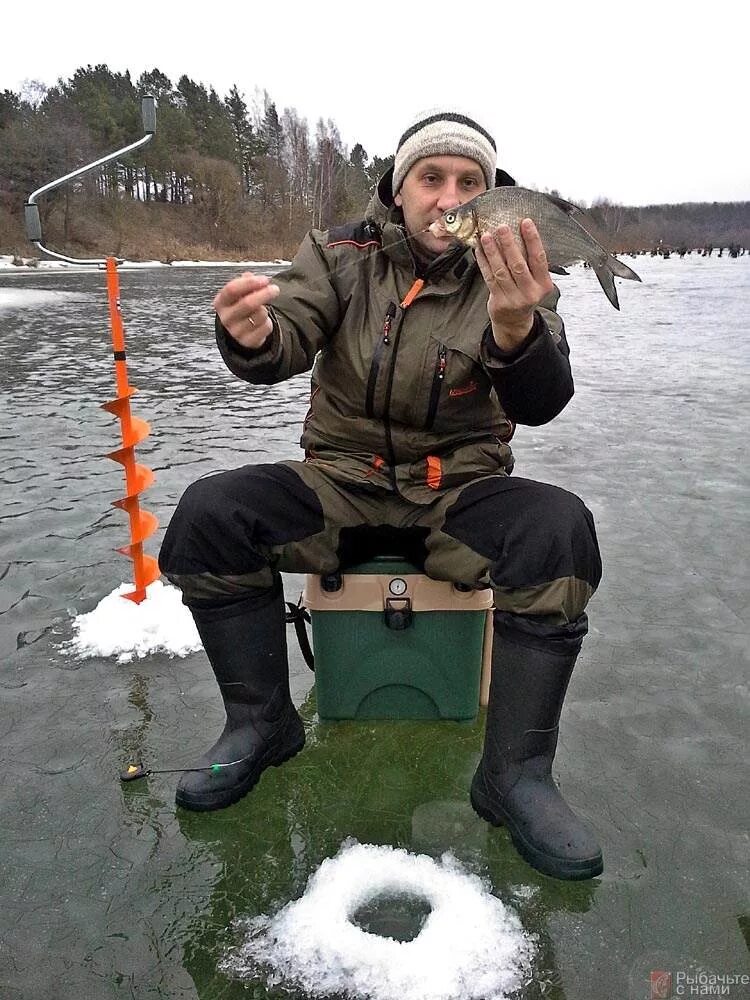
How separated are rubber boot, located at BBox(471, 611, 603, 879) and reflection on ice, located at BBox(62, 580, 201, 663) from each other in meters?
1.39

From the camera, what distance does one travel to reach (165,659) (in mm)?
2955

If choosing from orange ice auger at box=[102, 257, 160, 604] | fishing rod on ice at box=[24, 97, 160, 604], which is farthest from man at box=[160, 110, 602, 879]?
orange ice auger at box=[102, 257, 160, 604]

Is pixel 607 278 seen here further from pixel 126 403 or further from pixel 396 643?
pixel 126 403

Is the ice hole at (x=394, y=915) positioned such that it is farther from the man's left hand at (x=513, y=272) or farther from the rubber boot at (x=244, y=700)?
the man's left hand at (x=513, y=272)

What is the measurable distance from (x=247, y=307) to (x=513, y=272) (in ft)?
2.34

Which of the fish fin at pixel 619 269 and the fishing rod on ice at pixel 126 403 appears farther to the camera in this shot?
the fishing rod on ice at pixel 126 403

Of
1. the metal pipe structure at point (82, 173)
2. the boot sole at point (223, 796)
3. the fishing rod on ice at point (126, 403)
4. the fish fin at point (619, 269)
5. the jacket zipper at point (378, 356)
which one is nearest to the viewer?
the boot sole at point (223, 796)

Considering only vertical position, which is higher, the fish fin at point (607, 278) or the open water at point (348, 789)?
the fish fin at point (607, 278)

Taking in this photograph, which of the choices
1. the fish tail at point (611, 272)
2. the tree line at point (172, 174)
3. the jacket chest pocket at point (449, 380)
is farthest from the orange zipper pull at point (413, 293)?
the tree line at point (172, 174)

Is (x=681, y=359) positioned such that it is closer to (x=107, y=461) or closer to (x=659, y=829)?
(x=107, y=461)

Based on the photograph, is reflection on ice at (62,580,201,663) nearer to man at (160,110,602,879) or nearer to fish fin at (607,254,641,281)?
man at (160,110,602,879)

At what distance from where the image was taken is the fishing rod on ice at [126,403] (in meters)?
2.93

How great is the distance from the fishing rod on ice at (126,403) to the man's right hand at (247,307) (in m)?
0.93

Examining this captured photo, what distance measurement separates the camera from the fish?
80.9 inches
